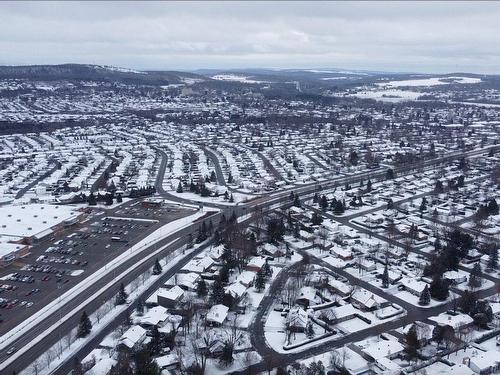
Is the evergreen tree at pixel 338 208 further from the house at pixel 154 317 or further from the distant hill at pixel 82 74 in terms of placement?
the distant hill at pixel 82 74

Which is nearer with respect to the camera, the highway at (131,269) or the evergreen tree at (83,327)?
the highway at (131,269)

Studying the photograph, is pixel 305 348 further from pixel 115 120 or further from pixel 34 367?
pixel 115 120

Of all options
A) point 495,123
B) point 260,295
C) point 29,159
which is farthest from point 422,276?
point 495,123

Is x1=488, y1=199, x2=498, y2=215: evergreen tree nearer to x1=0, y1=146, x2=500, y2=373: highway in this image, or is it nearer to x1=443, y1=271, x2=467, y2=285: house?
x1=443, y1=271, x2=467, y2=285: house

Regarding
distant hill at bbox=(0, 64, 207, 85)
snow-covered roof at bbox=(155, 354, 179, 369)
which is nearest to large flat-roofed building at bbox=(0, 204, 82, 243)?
snow-covered roof at bbox=(155, 354, 179, 369)

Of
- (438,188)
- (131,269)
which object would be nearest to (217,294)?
(131,269)

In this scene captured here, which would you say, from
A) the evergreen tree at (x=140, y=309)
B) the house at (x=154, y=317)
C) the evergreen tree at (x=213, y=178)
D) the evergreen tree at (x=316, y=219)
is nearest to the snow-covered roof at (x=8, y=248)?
the evergreen tree at (x=140, y=309)

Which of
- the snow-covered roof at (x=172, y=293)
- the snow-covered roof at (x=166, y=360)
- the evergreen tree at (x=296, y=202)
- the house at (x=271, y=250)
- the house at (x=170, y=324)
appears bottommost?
the house at (x=170, y=324)

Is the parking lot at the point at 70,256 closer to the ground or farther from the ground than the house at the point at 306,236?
closer to the ground
